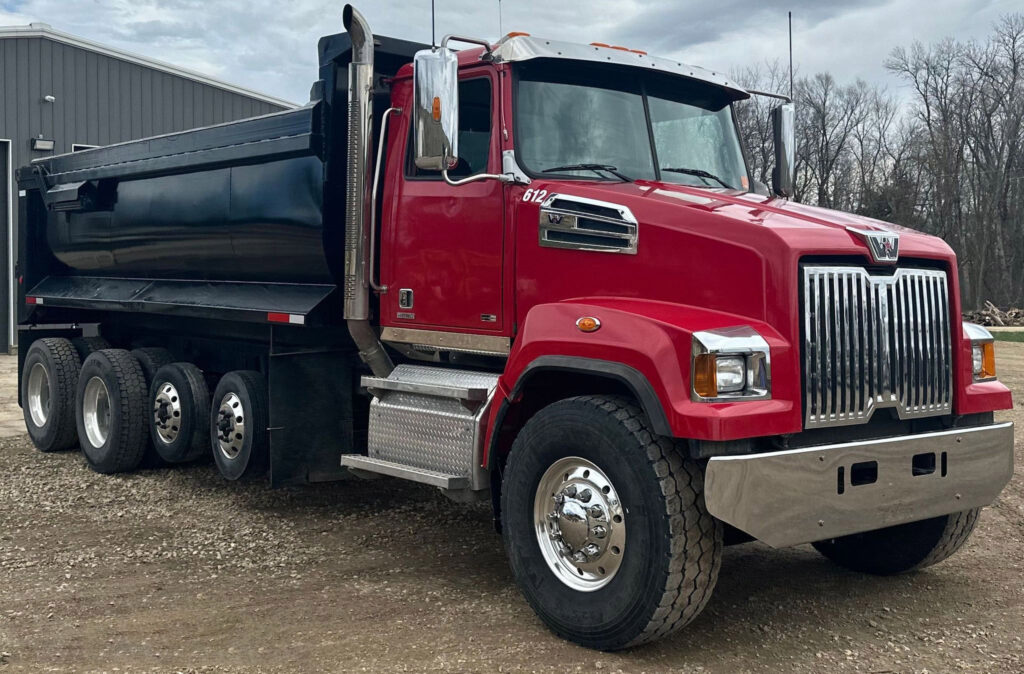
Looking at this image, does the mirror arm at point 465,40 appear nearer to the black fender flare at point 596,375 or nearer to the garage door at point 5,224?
the black fender flare at point 596,375

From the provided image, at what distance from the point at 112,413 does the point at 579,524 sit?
5077mm

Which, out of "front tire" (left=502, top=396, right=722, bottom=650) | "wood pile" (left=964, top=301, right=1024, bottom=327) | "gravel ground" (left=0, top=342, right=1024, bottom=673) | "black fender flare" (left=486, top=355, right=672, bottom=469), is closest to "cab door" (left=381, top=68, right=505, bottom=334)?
"black fender flare" (left=486, top=355, right=672, bottom=469)

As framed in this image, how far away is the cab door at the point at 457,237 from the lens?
538 centimetres

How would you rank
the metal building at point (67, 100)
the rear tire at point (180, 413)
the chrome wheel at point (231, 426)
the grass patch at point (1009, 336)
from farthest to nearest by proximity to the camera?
1. the grass patch at point (1009, 336)
2. the metal building at point (67, 100)
3. the rear tire at point (180, 413)
4. the chrome wheel at point (231, 426)

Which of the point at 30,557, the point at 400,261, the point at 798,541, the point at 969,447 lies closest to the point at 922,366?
the point at 969,447

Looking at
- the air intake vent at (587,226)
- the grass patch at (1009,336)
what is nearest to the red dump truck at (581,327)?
the air intake vent at (587,226)

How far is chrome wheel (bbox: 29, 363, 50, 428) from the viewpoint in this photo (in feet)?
31.9

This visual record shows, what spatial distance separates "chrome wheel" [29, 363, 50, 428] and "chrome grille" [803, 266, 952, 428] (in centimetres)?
757

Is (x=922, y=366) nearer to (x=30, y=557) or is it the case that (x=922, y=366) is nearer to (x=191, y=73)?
(x=30, y=557)

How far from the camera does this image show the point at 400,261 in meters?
5.95

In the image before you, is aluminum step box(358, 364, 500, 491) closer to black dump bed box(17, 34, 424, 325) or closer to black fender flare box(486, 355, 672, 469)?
black fender flare box(486, 355, 672, 469)

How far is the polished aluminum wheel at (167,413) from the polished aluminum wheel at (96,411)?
813mm

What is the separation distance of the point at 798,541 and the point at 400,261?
9.02ft

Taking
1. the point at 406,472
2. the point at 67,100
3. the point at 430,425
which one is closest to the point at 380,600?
the point at 406,472
